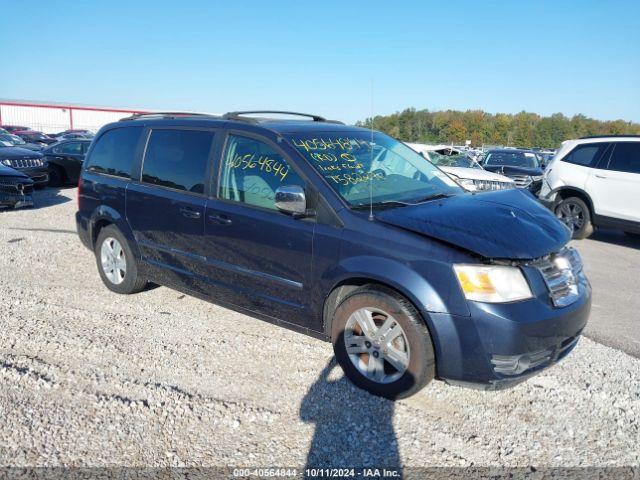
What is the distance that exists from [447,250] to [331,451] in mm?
1358

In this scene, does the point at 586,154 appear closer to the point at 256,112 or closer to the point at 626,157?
the point at 626,157

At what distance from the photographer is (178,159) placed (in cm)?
471

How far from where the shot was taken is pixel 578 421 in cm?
323

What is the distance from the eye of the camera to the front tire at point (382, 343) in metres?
3.22

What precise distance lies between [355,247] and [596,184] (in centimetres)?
707

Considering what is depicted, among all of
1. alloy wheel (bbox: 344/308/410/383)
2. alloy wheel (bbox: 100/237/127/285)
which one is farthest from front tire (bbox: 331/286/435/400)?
alloy wheel (bbox: 100/237/127/285)

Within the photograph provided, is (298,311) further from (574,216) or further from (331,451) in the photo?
(574,216)

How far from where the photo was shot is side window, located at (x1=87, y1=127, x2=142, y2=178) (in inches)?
205

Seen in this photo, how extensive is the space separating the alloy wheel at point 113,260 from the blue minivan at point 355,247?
10cm

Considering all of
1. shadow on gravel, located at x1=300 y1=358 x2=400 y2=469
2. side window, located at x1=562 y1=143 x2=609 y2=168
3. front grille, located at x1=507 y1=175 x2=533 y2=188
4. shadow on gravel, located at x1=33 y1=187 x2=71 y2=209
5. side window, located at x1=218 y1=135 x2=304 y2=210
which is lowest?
shadow on gravel, located at x1=300 y1=358 x2=400 y2=469

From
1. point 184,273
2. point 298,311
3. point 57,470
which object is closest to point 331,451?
point 298,311

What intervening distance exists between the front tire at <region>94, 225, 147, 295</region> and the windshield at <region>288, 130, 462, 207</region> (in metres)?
2.30

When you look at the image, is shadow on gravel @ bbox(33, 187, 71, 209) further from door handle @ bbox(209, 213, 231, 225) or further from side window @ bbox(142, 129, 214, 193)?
door handle @ bbox(209, 213, 231, 225)

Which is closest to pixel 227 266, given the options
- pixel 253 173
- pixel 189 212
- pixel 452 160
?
pixel 189 212
